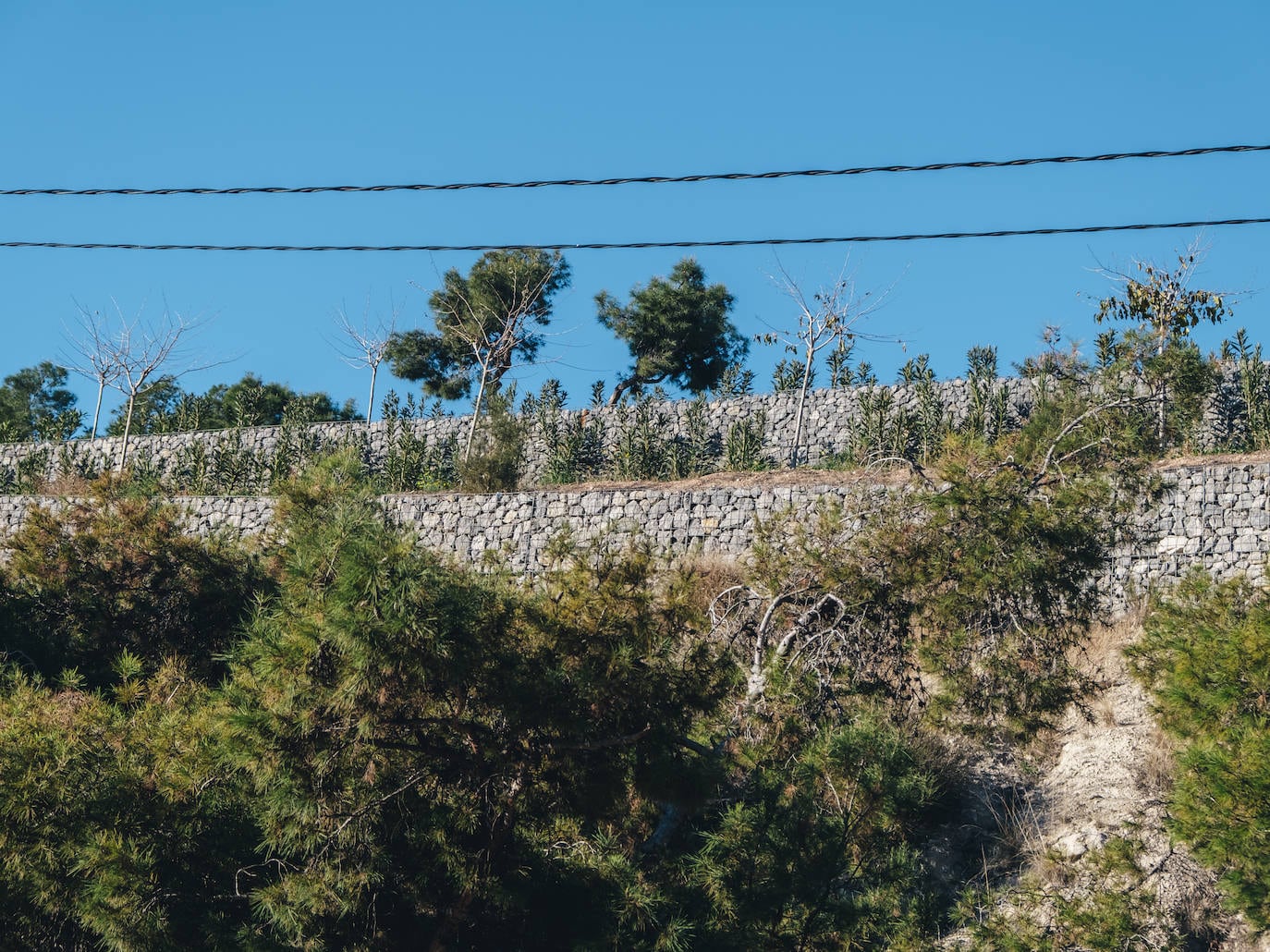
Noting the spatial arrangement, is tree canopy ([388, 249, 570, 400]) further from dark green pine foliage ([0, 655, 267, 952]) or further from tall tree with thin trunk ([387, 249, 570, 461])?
dark green pine foliage ([0, 655, 267, 952])

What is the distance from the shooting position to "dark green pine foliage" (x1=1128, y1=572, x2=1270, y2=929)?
8.52 meters

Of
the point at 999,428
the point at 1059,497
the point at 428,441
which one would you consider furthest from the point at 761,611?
the point at 428,441

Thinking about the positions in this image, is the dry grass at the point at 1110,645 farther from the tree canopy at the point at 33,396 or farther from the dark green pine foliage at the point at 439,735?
the tree canopy at the point at 33,396

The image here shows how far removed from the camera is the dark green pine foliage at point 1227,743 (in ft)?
27.9

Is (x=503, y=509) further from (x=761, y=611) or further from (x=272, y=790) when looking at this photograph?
(x=272, y=790)

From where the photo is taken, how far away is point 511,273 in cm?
2805

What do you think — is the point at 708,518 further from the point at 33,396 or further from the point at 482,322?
the point at 33,396

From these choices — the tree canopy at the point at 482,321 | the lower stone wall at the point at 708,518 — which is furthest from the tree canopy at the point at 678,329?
the lower stone wall at the point at 708,518

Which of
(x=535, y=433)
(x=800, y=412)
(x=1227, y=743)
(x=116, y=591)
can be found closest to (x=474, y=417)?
(x=535, y=433)

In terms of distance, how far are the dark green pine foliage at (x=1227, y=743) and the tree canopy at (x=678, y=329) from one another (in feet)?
67.9

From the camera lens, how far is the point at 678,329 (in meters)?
30.0

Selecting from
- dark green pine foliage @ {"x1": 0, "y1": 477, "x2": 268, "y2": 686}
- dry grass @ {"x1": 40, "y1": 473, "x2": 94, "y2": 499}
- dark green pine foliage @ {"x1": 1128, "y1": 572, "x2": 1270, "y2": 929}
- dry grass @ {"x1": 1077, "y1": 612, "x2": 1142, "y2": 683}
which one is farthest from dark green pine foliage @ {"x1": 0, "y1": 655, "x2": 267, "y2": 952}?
dry grass @ {"x1": 40, "y1": 473, "x2": 94, "y2": 499}

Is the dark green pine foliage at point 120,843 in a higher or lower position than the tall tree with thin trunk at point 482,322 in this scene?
lower

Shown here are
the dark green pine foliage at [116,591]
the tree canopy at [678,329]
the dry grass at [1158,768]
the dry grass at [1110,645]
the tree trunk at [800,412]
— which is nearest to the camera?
the dark green pine foliage at [116,591]
